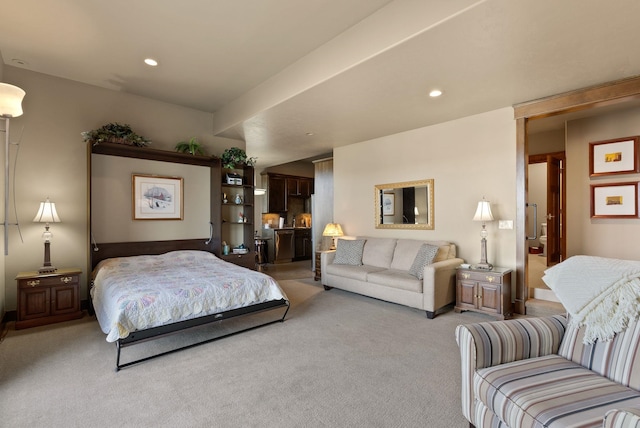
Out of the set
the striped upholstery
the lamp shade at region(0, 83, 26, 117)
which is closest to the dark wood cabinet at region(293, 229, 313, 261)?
the lamp shade at region(0, 83, 26, 117)

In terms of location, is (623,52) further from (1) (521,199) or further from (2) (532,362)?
(2) (532,362)

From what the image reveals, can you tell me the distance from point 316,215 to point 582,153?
4.84 m

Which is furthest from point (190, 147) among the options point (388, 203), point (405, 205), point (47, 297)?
point (405, 205)

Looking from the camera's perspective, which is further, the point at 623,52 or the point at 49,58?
the point at 49,58

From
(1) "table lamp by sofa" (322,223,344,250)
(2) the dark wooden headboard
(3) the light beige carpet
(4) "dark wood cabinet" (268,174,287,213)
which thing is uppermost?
(4) "dark wood cabinet" (268,174,287,213)

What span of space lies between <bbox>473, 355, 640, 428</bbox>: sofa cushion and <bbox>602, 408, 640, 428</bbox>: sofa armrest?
0.17 metres

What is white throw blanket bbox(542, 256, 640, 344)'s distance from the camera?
1632mm

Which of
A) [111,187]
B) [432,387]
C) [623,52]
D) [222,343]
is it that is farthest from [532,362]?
[111,187]

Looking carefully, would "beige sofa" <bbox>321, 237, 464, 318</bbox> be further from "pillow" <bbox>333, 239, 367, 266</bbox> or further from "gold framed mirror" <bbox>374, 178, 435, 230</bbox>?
"gold framed mirror" <bbox>374, 178, 435, 230</bbox>

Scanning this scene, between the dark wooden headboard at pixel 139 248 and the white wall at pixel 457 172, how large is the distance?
9.72 ft

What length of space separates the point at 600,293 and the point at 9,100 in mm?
4090

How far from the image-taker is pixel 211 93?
4.62 meters

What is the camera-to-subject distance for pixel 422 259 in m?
4.25

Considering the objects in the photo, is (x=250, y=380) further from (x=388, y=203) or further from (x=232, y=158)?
(x=388, y=203)
